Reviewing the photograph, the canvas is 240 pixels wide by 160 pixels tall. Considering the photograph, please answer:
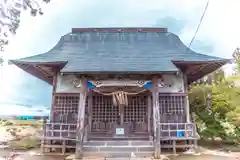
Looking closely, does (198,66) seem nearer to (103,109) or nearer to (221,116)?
(221,116)

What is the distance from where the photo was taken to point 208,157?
25.8 feet

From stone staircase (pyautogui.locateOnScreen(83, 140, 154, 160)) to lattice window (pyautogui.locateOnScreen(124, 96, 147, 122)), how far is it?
119cm

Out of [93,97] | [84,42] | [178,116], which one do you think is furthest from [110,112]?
[84,42]

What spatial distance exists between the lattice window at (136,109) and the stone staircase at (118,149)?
1191 mm

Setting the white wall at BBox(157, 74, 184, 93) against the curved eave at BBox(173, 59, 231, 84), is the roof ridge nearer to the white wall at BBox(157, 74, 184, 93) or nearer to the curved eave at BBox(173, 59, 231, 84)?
A: the curved eave at BBox(173, 59, 231, 84)

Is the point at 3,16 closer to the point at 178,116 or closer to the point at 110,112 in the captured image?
the point at 110,112

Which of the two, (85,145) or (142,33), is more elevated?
(142,33)

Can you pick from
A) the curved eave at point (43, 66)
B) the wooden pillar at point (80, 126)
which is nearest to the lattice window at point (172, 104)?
the wooden pillar at point (80, 126)

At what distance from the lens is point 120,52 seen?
10.3 meters

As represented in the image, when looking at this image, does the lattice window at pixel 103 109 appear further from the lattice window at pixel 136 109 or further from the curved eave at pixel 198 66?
the curved eave at pixel 198 66

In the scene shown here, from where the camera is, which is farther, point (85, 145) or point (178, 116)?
point (178, 116)

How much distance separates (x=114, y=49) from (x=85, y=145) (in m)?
4.84

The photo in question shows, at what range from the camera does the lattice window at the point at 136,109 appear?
9.97 meters

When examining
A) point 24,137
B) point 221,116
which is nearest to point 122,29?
point 221,116
